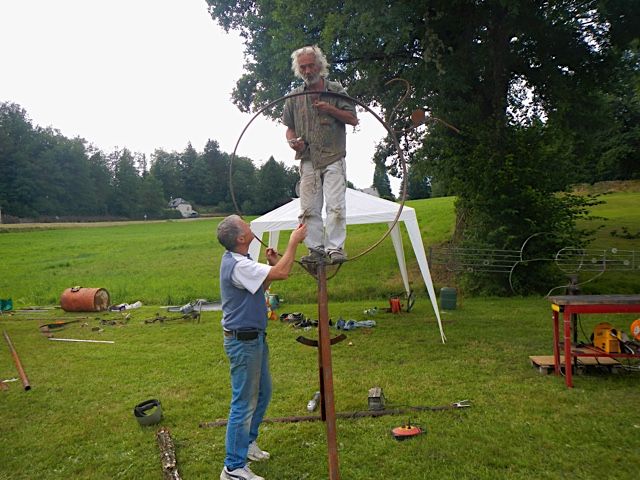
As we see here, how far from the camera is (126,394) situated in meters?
5.80

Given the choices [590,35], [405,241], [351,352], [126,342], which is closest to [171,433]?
[351,352]

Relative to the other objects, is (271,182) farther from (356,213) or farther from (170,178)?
(170,178)

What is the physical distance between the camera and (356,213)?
8.61 meters

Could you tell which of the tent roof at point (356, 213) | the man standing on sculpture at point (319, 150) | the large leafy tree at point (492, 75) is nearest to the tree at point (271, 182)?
the tent roof at point (356, 213)

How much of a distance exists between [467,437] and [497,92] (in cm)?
1062

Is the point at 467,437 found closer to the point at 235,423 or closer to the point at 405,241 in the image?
the point at 235,423

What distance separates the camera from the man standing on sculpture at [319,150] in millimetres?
3664

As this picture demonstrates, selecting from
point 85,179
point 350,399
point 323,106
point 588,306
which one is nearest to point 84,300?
point 350,399

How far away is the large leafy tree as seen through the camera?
1076 centimetres

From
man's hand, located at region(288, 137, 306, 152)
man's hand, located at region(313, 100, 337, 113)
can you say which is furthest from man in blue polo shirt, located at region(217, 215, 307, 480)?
man's hand, located at region(313, 100, 337, 113)

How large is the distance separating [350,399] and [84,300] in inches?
359

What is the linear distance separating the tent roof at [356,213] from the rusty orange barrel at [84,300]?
5419 millimetres

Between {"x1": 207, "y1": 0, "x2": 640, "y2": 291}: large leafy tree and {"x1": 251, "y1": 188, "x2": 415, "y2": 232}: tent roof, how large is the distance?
330 cm

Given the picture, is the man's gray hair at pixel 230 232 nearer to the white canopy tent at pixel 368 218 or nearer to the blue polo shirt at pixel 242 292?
the blue polo shirt at pixel 242 292
